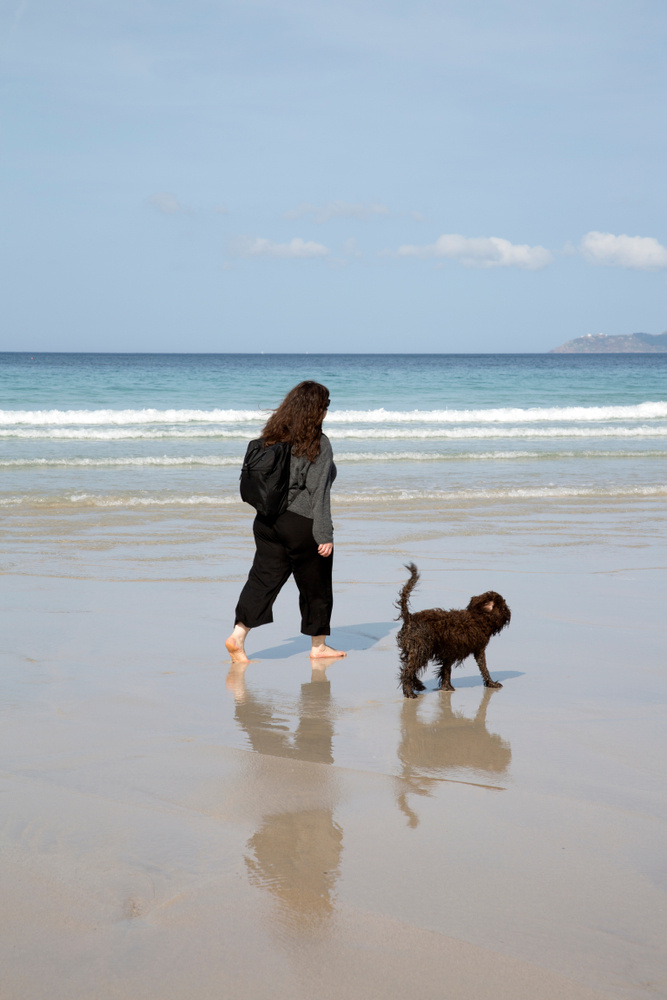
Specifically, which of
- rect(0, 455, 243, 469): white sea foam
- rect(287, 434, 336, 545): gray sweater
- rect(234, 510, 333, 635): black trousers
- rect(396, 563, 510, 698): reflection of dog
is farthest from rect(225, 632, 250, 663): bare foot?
rect(0, 455, 243, 469): white sea foam

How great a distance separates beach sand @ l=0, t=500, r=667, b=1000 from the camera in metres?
2.42

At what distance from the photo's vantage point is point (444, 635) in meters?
4.92

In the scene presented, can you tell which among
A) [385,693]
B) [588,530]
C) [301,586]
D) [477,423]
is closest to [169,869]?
[385,693]

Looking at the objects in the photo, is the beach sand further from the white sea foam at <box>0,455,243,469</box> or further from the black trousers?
the white sea foam at <box>0,455,243,469</box>

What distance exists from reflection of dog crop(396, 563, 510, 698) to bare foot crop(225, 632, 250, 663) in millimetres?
1052

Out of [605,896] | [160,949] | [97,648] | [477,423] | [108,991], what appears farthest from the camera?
[477,423]

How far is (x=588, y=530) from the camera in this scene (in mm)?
10227

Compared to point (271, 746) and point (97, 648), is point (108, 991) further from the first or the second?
point (97, 648)

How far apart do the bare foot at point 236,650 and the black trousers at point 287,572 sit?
12 centimetres

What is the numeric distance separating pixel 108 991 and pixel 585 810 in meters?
1.88

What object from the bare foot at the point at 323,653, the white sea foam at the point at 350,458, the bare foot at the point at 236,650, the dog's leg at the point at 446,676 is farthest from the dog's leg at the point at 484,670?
the white sea foam at the point at 350,458

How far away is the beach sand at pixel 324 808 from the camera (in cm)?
242

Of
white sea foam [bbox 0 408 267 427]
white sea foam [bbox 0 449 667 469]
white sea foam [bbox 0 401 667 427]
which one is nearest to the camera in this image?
white sea foam [bbox 0 449 667 469]

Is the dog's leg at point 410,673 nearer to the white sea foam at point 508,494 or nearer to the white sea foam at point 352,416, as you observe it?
the white sea foam at point 508,494
